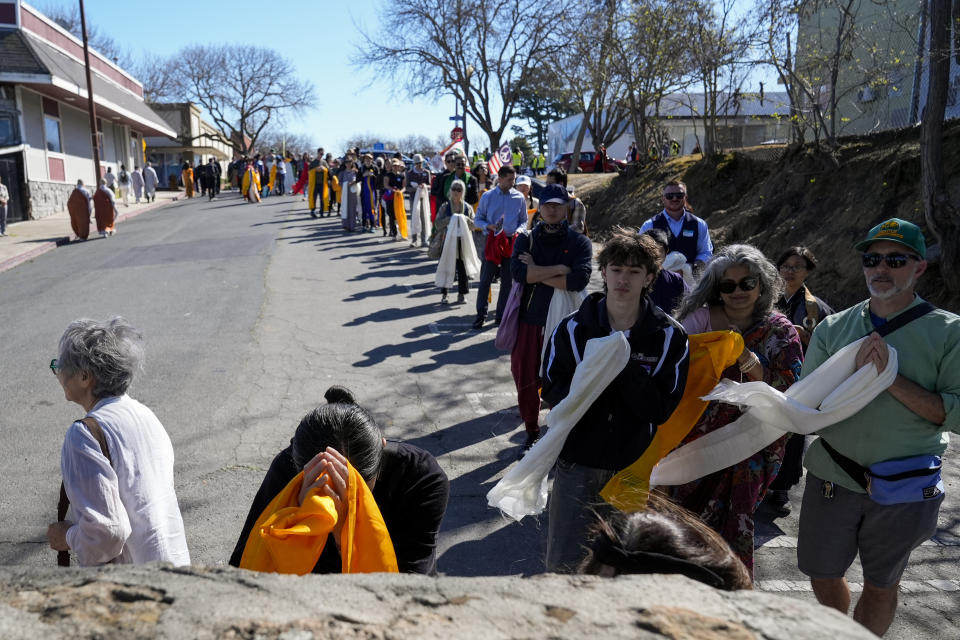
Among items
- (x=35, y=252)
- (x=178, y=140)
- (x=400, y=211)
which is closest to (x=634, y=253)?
(x=400, y=211)

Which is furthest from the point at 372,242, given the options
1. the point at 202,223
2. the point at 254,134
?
the point at 254,134

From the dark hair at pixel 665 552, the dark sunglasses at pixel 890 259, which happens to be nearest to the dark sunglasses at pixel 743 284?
the dark sunglasses at pixel 890 259

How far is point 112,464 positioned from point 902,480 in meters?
2.96

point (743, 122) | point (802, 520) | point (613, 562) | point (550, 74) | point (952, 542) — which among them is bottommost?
point (952, 542)

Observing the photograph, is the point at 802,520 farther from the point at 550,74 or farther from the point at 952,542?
the point at 550,74

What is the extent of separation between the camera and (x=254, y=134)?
68.7m

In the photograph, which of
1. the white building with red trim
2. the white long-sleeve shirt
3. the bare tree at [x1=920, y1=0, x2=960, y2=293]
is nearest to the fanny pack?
the white long-sleeve shirt

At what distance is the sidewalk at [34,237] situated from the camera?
17.0m

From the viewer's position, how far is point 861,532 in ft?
10.5

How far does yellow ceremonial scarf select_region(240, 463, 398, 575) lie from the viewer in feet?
7.52

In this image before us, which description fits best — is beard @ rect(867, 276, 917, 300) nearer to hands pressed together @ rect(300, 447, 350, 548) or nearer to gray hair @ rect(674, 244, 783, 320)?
gray hair @ rect(674, 244, 783, 320)

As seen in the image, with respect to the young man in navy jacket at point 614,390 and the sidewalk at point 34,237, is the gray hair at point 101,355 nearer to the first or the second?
the young man in navy jacket at point 614,390

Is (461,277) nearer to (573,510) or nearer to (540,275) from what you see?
(540,275)

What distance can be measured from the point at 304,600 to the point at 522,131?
74.6 meters
